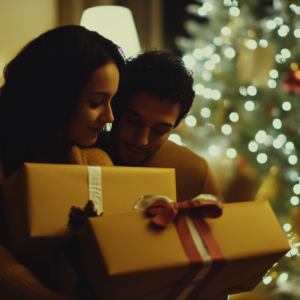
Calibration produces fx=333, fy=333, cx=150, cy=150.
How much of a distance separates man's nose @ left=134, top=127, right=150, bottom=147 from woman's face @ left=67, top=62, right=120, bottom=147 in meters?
0.14

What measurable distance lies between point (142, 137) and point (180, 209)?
17.5 inches

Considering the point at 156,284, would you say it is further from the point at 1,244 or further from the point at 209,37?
the point at 209,37

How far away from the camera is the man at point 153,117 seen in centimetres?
108

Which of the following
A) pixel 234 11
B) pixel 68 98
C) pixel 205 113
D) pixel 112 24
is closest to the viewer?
pixel 68 98

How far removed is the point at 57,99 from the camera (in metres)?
0.95

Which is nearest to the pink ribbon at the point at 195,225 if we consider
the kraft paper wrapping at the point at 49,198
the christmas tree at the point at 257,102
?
the kraft paper wrapping at the point at 49,198

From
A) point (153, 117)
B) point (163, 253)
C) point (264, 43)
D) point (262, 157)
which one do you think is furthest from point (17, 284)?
point (264, 43)

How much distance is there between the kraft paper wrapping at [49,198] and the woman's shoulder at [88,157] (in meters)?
0.20

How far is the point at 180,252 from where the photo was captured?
2.10 feet

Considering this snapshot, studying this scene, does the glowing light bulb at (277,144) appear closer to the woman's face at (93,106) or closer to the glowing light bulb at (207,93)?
the glowing light bulb at (207,93)

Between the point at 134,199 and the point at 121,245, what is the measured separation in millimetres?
188

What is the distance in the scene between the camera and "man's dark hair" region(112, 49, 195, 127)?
108 centimetres

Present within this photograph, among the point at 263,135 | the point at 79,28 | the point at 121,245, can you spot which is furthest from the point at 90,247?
the point at 263,135

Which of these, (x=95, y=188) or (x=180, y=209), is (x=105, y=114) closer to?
(x=95, y=188)
